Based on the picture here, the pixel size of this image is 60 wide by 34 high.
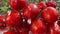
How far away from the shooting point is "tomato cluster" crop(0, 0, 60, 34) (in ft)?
1.48

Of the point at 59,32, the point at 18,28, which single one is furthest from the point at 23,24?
the point at 59,32

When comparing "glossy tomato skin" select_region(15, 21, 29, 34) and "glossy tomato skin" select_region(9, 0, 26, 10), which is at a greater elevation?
"glossy tomato skin" select_region(9, 0, 26, 10)

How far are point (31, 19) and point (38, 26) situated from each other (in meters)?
0.04

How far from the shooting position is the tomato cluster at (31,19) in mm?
452

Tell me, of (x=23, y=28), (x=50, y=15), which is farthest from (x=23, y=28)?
(x=50, y=15)

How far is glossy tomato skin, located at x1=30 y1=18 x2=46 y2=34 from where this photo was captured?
0.45 metres

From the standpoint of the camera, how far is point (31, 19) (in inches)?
18.6

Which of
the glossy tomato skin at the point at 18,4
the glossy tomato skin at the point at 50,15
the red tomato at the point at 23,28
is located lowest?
the red tomato at the point at 23,28

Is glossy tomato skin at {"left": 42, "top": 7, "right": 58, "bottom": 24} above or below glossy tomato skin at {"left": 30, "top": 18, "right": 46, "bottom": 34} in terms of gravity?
above

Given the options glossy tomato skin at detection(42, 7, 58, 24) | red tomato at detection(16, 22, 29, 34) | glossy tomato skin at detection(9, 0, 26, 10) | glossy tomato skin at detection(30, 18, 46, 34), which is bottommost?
red tomato at detection(16, 22, 29, 34)

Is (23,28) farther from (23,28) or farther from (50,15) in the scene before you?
(50,15)

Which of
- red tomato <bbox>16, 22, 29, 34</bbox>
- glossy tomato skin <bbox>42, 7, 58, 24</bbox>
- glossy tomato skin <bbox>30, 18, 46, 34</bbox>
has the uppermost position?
glossy tomato skin <bbox>42, 7, 58, 24</bbox>

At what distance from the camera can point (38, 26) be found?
0.45 m

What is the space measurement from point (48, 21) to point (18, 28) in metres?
0.12
